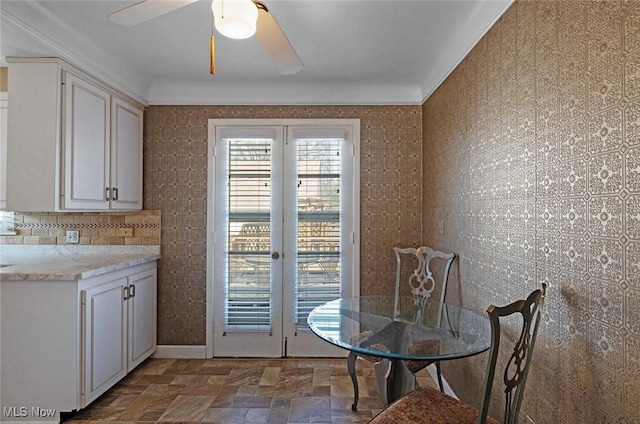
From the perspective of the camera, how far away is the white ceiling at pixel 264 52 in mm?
2064

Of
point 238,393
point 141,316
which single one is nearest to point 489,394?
point 238,393

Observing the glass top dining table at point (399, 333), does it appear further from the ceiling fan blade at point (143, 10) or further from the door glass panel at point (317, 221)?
the ceiling fan blade at point (143, 10)

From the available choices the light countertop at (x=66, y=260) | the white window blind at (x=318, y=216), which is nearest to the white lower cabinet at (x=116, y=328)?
the light countertop at (x=66, y=260)

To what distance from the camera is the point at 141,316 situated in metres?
2.97

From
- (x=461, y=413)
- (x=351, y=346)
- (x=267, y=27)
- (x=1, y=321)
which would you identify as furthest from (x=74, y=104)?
(x=461, y=413)

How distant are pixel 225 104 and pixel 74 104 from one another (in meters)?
1.20

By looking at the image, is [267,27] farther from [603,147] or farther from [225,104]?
[225,104]

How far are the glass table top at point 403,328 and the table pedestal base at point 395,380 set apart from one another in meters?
0.17

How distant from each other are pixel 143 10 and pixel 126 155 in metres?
1.80

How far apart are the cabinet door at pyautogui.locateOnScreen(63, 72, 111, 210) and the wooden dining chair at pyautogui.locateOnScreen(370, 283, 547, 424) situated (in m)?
2.42

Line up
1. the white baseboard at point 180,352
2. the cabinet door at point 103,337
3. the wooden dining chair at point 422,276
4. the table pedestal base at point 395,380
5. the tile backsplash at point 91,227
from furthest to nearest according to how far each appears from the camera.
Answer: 1. the white baseboard at point 180,352
2. the tile backsplash at point 91,227
3. the wooden dining chair at point 422,276
4. the cabinet door at point 103,337
5. the table pedestal base at point 395,380

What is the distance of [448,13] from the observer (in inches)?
82.8

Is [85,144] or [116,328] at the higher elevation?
[85,144]

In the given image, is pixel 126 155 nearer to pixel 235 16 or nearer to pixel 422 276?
pixel 235 16
